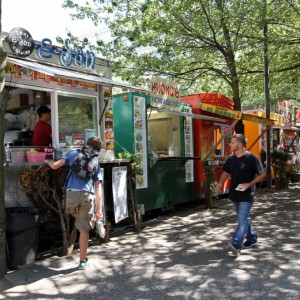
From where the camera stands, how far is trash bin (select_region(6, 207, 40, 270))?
16.7 ft

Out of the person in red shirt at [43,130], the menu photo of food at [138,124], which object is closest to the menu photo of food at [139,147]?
the menu photo of food at [138,124]

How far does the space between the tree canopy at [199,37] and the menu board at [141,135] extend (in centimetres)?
338

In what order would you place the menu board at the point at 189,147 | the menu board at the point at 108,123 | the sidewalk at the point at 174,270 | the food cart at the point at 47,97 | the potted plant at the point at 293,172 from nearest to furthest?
1. the sidewalk at the point at 174,270
2. the food cart at the point at 47,97
3. the menu board at the point at 108,123
4. the menu board at the point at 189,147
5. the potted plant at the point at 293,172

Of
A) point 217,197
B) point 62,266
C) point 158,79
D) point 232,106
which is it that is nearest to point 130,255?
point 62,266

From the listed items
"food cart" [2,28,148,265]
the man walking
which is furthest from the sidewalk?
"food cart" [2,28,148,265]

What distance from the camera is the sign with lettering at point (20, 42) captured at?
5.51 metres

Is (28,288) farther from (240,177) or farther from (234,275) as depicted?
(240,177)

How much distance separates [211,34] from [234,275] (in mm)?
8777

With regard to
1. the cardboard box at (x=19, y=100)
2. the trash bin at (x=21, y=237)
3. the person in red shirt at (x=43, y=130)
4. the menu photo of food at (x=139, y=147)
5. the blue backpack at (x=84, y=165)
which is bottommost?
the trash bin at (x=21, y=237)

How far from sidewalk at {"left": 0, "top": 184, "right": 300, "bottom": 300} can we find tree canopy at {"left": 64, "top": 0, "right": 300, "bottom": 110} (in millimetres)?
5773

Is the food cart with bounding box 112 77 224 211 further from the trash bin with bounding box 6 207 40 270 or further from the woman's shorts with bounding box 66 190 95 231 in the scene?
the trash bin with bounding box 6 207 40 270

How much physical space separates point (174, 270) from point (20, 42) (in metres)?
3.85

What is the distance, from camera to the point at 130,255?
576 cm

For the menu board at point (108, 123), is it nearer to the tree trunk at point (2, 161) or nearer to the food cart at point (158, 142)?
the food cart at point (158, 142)
